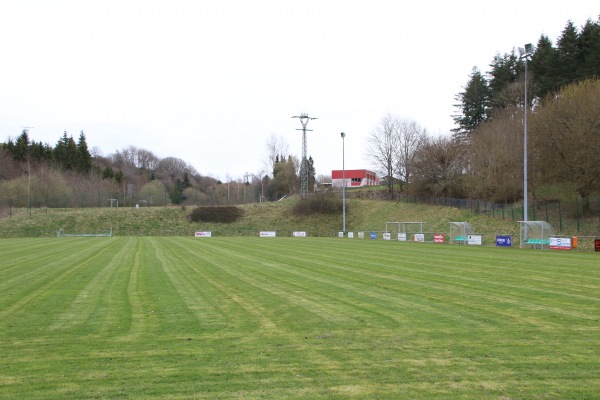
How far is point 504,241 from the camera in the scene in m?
38.6

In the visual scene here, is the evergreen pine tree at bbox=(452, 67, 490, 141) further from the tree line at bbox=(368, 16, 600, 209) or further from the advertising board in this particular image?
the advertising board

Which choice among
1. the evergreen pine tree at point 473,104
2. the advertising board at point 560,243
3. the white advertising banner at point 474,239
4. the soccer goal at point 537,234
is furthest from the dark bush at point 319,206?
the advertising board at point 560,243

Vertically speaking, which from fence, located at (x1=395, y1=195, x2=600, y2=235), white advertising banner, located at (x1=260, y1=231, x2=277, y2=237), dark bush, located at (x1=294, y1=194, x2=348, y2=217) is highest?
dark bush, located at (x1=294, y1=194, x2=348, y2=217)

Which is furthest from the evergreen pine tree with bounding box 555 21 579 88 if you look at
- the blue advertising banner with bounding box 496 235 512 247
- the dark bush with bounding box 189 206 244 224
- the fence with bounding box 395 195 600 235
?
the dark bush with bounding box 189 206 244 224

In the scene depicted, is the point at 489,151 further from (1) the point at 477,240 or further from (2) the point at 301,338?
(2) the point at 301,338

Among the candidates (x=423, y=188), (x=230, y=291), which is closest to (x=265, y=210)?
(x=423, y=188)

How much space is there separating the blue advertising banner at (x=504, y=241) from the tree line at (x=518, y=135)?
24.2 feet

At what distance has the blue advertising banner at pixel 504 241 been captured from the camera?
125 ft

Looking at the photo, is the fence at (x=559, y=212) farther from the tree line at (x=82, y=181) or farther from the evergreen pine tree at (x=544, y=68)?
the tree line at (x=82, y=181)

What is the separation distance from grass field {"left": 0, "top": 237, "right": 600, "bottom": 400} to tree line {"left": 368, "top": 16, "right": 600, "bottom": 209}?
26.3 metres

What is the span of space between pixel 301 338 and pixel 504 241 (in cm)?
3409

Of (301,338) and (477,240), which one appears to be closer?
(301,338)

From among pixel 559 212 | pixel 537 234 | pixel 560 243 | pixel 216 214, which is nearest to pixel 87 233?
pixel 216 214

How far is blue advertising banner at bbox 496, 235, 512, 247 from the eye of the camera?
3817cm
